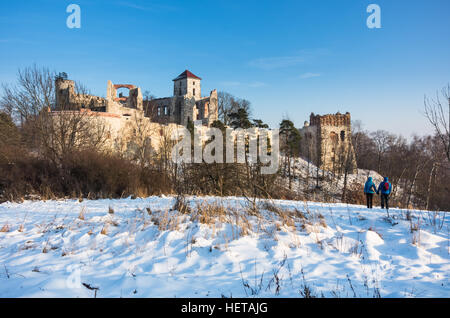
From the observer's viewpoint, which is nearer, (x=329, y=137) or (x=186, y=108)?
(x=329, y=137)

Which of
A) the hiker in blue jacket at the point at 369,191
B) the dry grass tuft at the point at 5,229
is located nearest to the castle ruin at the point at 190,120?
the dry grass tuft at the point at 5,229

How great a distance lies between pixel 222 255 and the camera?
13.9 ft

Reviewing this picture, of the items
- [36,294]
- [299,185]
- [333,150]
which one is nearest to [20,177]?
[36,294]

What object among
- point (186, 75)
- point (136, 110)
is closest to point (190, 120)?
point (136, 110)

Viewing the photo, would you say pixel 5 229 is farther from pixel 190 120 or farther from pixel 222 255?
pixel 190 120

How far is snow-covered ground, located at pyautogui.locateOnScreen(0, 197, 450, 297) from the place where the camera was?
3.30 metres

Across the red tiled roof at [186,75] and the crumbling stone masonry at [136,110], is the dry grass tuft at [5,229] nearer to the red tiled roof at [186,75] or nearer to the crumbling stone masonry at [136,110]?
the crumbling stone masonry at [136,110]

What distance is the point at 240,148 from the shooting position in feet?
52.1

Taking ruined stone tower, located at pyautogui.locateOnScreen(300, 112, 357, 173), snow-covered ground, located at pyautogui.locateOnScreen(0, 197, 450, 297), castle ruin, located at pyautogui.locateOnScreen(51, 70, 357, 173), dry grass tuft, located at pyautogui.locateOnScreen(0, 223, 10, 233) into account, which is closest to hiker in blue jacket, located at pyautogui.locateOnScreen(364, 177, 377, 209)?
snow-covered ground, located at pyautogui.locateOnScreen(0, 197, 450, 297)

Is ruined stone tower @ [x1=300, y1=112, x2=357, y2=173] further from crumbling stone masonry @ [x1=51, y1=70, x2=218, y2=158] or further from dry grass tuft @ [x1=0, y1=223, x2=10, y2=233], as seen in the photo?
dry grass tuft @ [x1=0, y1=223, x2=10, y2=233]

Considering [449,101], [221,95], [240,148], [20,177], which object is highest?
[221,95]
